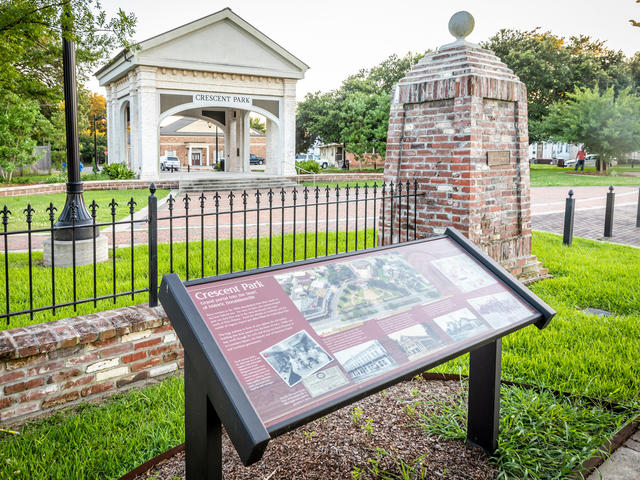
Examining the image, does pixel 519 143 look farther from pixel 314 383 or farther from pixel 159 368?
pixel 314 383

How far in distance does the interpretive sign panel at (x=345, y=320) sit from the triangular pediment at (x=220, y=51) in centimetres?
2166

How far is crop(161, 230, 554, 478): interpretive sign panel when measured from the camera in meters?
1.91

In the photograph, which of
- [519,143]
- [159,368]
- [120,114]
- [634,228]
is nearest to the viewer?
[159,368]

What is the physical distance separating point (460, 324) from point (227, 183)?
66.1 feet

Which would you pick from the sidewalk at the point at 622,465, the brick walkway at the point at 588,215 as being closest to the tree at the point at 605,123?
the brick walkway at the point at 588,215

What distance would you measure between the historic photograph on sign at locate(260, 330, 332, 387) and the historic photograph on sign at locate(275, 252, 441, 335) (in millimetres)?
101

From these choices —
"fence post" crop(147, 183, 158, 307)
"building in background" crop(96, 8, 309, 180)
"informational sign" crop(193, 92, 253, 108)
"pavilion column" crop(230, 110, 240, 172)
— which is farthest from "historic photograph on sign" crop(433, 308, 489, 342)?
"pavilion column" crop(230, 110, 240, 172)

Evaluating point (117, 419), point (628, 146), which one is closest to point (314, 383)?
point (117, 419)

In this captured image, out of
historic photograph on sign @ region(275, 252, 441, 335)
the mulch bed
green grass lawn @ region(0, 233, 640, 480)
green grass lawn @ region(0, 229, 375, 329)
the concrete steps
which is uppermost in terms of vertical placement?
the concrete steps

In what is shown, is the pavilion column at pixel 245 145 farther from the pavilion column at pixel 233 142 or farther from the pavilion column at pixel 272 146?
the pavilion column at pixel 272 146

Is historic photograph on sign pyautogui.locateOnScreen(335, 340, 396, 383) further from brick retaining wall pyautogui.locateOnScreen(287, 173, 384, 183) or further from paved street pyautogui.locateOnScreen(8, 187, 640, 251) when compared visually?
brick retaining wall pyautogui.locateOnScreen(287, 173, 384, 183)

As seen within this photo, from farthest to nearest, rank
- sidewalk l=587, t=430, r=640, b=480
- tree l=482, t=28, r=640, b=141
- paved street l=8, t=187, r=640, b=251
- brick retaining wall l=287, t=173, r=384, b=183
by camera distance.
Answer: tree l=482, t=28, r=640, b=141
brick retaining wall l=287, t=173, r=384, b=183
paved street l=8, t=187, r=640, b=251
sidewalk l=587, t=430, r=640, b=480

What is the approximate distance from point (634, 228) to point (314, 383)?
11588 mm

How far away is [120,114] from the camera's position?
26.9 meters
